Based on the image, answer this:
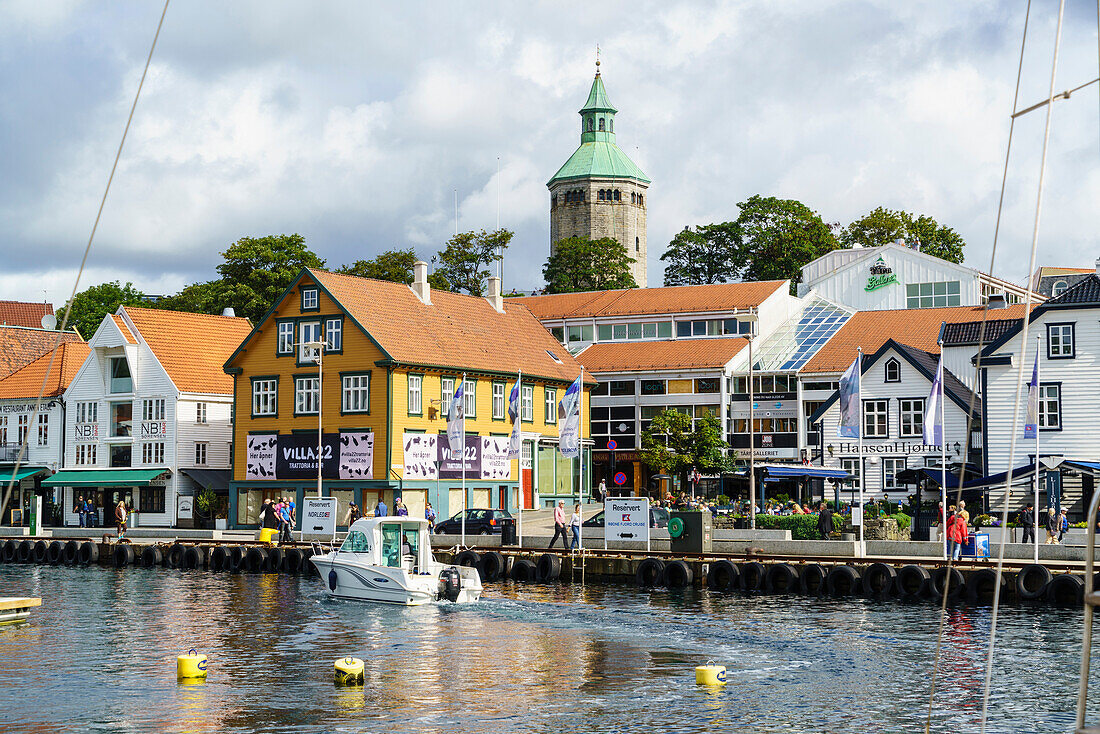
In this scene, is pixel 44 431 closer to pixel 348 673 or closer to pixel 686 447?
pixel 686 447

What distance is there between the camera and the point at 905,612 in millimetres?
37312

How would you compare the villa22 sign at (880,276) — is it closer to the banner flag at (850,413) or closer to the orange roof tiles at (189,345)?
the orange roof tiles at (189,345)

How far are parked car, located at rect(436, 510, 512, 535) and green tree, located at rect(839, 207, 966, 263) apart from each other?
58.0 meters

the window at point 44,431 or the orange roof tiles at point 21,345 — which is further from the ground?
the orange roof tiles at point 21,345

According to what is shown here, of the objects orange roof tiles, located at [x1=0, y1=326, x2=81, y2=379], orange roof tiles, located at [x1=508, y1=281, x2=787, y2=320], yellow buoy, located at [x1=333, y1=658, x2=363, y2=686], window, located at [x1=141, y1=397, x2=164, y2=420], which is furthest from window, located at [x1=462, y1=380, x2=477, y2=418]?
yellow buoy, located at [x1=333, y1=658, x2=363, y2=686]

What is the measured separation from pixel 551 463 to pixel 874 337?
25260mm

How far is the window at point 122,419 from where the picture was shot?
74812 millimetres

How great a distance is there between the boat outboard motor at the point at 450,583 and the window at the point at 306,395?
29.4 meters

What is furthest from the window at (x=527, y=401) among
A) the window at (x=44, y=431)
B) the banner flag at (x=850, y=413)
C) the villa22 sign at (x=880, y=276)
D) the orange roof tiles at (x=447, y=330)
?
the villa22 sign at (x=880, y=276)

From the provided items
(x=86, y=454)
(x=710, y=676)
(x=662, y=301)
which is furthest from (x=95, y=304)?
(x=710, y=676)

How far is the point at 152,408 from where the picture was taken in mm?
73562

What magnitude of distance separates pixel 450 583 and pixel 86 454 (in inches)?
1772

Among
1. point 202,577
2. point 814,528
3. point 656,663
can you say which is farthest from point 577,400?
point 656,663

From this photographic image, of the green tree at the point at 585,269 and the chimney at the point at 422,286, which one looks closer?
the chimney at the point at 422,286
